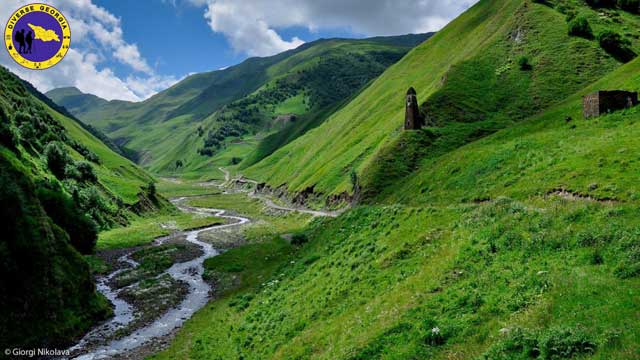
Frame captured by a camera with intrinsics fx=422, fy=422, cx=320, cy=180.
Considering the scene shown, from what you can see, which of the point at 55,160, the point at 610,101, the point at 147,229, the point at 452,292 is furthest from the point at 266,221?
the point at 452,292

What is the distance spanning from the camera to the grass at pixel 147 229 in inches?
3454

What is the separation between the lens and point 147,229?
107 metres

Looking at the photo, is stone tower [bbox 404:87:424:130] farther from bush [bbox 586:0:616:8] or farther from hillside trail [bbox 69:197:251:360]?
bush [bbox 586:0:616:8]

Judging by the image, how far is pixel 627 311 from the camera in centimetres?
1501

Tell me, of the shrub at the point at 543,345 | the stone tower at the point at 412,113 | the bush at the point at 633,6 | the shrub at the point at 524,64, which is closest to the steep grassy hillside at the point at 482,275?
the shrub at the point at 543,345

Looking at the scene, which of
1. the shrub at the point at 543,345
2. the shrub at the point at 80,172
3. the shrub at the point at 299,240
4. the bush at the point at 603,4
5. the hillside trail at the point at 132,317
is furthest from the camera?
the shrub at the point at 80,172

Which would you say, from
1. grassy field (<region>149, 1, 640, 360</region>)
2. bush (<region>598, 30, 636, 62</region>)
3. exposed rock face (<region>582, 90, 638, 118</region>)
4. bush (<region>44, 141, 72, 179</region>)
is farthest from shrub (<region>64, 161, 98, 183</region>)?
bush (<region>598, 30, 636, 62</region>)

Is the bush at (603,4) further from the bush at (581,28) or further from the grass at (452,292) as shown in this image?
the grass at (452,292)

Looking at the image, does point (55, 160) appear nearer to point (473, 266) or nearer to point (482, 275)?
point (473, 266)

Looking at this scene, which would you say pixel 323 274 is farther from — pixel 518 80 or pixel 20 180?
pixel 518 80

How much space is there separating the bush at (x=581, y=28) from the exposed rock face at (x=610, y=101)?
2050 inches

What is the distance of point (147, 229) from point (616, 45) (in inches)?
4410

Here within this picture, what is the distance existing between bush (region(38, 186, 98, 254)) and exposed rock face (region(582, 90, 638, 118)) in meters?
73.7

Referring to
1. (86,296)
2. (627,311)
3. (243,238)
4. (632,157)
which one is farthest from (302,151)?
(627,311)
